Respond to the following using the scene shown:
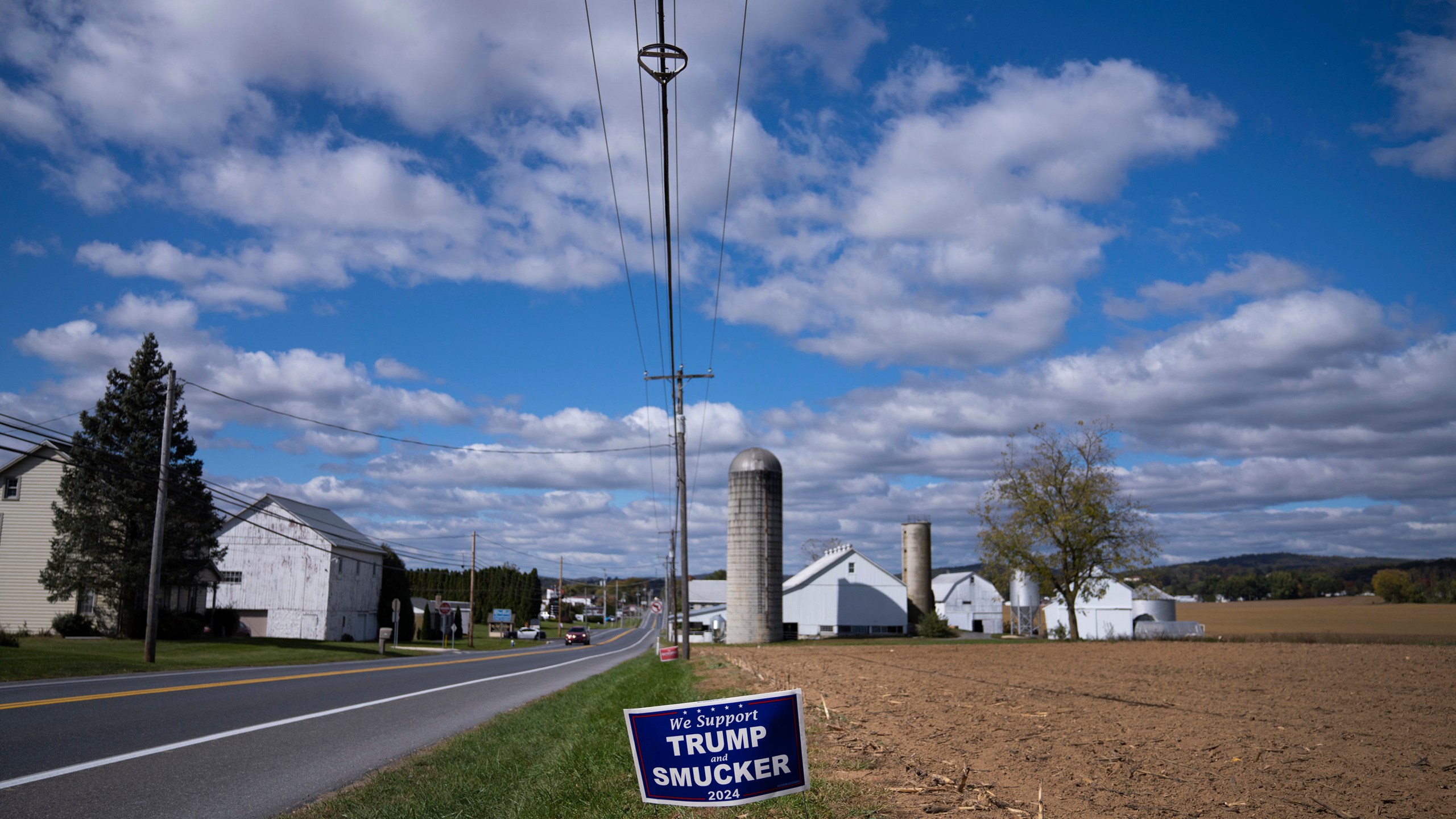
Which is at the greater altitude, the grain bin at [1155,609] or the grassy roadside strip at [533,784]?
the grassy roadside strip at [533,784]

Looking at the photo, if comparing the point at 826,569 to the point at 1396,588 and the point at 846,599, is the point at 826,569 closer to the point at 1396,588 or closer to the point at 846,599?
the point at 846,599

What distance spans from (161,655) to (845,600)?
4969cm

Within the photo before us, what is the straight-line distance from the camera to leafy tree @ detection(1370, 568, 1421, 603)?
96.6 m

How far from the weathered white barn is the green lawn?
105 ft

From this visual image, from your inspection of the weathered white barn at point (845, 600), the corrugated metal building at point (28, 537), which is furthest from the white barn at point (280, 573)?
the weathered white barn at point (845, 600)

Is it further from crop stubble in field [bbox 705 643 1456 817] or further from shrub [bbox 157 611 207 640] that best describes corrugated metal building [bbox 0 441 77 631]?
crop stubble in field [bbox 705 643 1456 817]

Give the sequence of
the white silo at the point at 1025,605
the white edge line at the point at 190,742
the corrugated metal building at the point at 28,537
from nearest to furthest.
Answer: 1. the white edge line at the point at 190,742
2. the corrugated metal building at the point at 28,537
3. the white silo at the point at 1025,605

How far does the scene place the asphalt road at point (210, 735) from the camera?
8078 millimetres

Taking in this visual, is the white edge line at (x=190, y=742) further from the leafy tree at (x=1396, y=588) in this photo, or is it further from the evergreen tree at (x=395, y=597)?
the leafy tree at (x=1396, y=588)

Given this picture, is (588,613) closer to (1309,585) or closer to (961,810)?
(1309,585)

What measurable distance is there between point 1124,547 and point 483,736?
4590 centimetres

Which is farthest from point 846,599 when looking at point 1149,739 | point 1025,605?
point 1149,739

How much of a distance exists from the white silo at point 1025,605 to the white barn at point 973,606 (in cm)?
637

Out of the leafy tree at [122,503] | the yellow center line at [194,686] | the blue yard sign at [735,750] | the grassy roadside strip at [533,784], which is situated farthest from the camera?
the leafy tree at [122,503]
